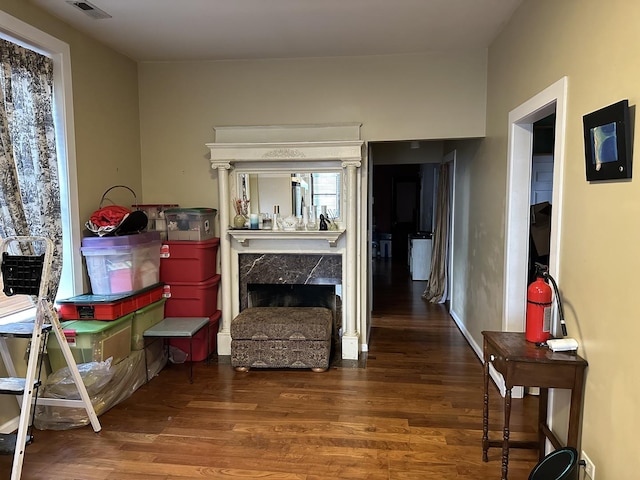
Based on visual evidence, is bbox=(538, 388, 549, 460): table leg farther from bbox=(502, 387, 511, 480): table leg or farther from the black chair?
the black chair

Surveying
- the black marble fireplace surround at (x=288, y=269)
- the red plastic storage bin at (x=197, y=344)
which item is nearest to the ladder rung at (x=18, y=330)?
the red plastic storage bin at (x=197, y=344)

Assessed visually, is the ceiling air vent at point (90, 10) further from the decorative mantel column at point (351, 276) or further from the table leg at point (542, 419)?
the table leg at point (542, 419)

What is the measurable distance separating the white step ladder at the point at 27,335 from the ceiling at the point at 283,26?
1.64 metres

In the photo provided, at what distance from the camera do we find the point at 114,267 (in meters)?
3.12

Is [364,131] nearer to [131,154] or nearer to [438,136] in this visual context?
[438,136]

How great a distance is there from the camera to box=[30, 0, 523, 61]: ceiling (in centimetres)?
270

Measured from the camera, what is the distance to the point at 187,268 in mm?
3662

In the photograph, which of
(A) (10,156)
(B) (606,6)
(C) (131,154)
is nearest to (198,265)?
(C) (131,154)

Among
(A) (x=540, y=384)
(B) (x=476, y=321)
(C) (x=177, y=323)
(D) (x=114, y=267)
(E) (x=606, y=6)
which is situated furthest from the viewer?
(B) (x=476, y=321)

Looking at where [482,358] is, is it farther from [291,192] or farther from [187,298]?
[187,298]

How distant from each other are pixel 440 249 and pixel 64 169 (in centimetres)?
472

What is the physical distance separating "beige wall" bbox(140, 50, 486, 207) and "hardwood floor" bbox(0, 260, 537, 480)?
1.78 metres

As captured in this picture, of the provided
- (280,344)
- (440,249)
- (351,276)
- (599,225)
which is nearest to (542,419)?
(599,225)

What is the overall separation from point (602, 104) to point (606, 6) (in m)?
0.39
